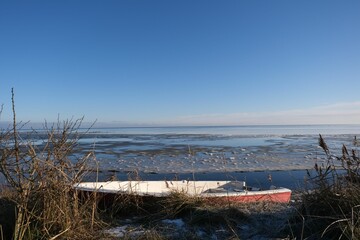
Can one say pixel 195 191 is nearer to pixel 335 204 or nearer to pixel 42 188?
pixel 335 204

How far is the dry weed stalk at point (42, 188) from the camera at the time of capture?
359cm

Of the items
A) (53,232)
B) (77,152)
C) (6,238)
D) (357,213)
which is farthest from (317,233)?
(77,152)

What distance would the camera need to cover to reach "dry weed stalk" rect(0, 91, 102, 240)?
3586 millimetres

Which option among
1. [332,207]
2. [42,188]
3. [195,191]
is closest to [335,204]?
[332,207]

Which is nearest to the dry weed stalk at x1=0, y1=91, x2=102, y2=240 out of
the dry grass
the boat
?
the boat

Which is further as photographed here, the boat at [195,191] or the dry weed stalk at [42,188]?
the boat at [195,191]

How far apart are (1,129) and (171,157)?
12203 millimetres

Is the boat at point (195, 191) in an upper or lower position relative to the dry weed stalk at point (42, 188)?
lower

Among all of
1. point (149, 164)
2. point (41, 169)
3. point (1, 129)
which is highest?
point (1, 129)

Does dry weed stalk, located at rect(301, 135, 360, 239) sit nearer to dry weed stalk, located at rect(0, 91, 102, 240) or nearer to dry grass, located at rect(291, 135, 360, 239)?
dry grass, located at rect(291, 135, 360, 239)

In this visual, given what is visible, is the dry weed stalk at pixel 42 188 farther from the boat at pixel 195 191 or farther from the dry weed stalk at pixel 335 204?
the dry weed stalk at pixel 335 204

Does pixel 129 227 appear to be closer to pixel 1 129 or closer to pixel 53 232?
pixel 53 232

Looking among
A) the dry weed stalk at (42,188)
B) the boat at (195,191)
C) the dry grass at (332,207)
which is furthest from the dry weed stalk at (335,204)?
the dry weed stalk at (42,188)

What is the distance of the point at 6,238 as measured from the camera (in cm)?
397
